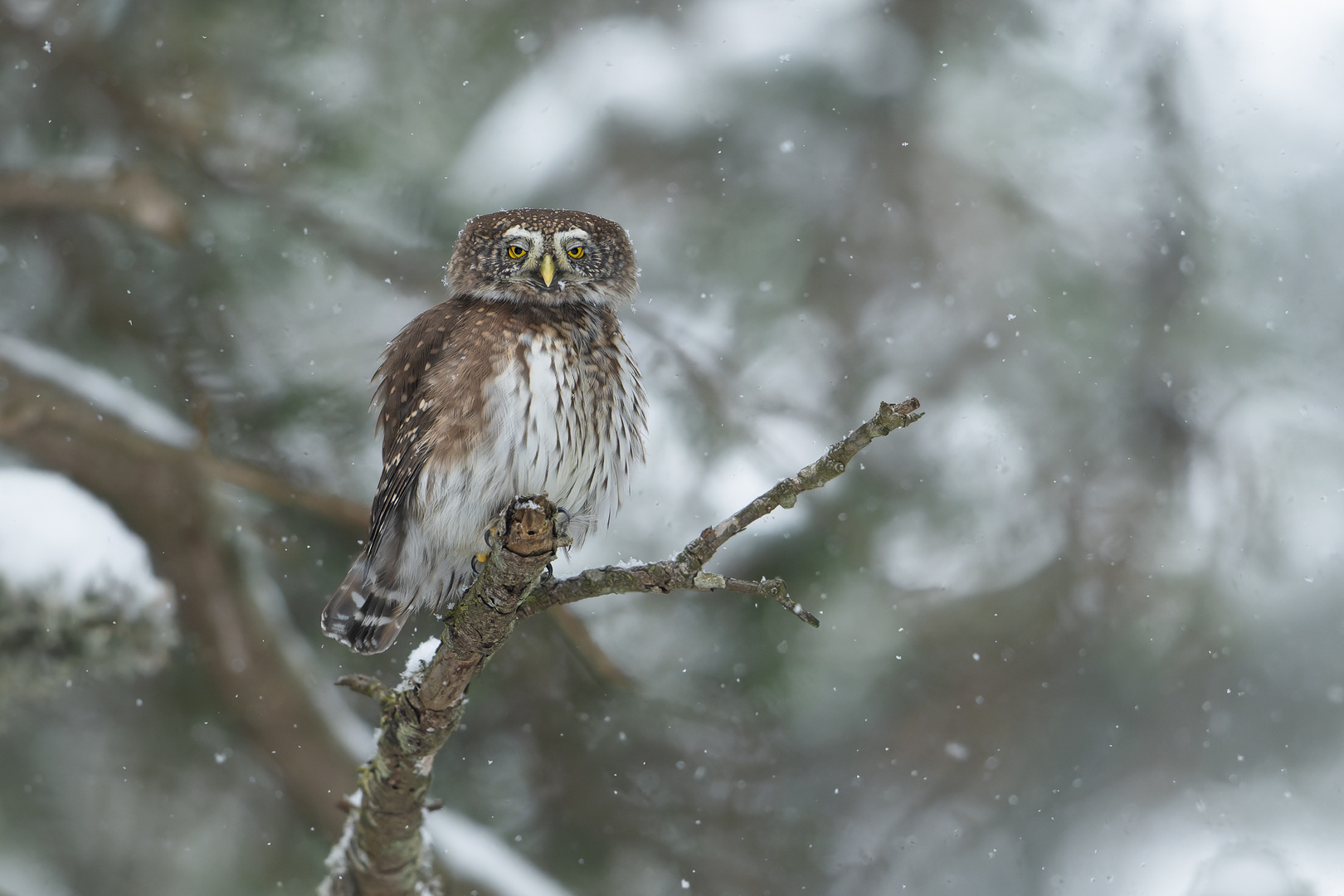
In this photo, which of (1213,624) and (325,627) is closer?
(325,627)

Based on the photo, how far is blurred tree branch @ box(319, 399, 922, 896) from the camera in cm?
155

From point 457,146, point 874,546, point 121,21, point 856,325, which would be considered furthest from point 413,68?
point 874,546

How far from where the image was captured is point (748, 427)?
3666mm

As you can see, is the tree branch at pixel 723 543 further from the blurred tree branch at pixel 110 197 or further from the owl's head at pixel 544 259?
the blurred tree branch at pixel 110 197

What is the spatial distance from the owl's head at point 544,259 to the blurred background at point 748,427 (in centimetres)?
103

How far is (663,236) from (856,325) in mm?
809

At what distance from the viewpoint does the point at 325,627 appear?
2.57 m

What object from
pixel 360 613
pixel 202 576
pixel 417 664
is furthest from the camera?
pixel 202 576

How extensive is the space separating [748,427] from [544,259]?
4.50 feet

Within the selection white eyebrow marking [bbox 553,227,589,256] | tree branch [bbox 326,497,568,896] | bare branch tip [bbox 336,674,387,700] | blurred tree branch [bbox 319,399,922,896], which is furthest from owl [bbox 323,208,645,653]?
bare branch tip [bbox 336,674,387,700]

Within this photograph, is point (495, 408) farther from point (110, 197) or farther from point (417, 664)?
Answer: point (110, 197)

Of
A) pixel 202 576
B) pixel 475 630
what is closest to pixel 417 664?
pixel 475 630

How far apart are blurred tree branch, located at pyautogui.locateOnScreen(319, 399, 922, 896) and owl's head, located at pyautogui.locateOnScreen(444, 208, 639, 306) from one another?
2.37 ft

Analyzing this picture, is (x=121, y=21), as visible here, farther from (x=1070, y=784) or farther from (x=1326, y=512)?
(x=1326, y=512)
